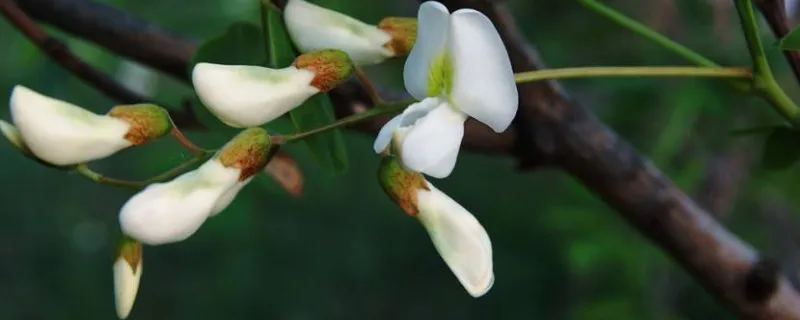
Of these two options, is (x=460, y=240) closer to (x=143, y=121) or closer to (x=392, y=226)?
(x=143, y=121)

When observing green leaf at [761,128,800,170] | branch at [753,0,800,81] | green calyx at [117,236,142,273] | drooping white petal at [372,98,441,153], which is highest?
drooping white petal at [372,98,441,153]

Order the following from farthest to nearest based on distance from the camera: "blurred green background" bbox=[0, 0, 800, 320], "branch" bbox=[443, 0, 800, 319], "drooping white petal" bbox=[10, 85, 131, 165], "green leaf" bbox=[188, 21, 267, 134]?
"blurred green background" bbox=[0, 0, 800, 320] < "branch" bbox=[443, 0, 800, 319] < "green leaf" bbox=[188, 21, 267, 134] < "drooping white petal" bbox=[10, 85, 131, 165]

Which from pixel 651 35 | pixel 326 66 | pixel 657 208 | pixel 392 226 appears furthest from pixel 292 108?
pixel 392 226

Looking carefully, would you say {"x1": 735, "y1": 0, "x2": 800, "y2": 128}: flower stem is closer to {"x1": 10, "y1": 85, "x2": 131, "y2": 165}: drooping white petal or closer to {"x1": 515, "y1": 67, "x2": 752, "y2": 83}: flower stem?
{"x1": 515, "y1": 67, "x2": 752, "y2": 83}: flower stem

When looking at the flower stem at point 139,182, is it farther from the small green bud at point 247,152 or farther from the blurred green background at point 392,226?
the blurred green background at point 392,226

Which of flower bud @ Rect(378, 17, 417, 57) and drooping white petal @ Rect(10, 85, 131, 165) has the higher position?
drooping white petal @ Rect(10, 85, 131, 165)

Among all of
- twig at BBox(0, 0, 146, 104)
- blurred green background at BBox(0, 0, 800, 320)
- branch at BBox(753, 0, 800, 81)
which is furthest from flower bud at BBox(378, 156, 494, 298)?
blurred green background at BBox(0, 0, 800, 320)

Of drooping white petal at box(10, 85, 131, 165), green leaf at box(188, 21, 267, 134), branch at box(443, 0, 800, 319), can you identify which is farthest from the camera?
branch at box(443, 0, 800, 319)
